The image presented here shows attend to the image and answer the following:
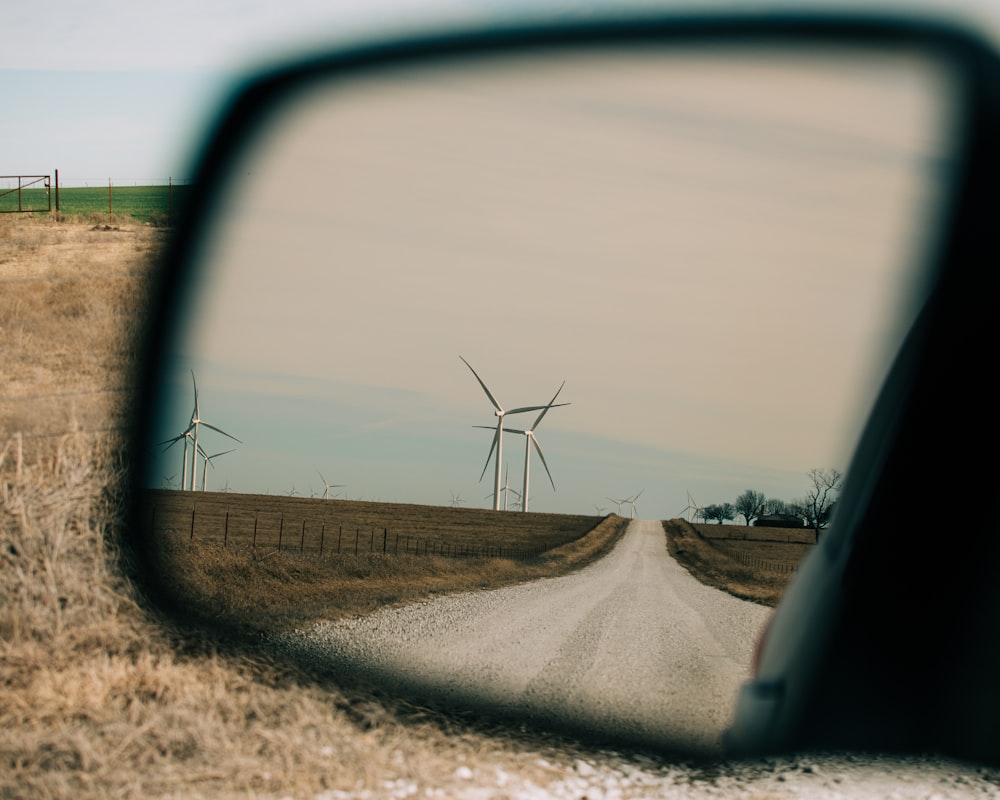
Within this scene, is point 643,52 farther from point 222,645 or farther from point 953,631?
point 222,645

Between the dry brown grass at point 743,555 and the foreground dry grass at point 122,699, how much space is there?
4.60 ft

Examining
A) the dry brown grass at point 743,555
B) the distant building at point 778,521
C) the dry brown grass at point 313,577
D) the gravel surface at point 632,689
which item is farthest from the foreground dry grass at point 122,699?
the distant building at point 778,521

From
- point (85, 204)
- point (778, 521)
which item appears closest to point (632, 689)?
point (778, 521)

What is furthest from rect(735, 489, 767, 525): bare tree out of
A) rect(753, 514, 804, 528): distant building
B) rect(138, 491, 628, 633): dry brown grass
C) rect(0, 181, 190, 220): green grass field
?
rect(0, 181, 190, 220): green grass field

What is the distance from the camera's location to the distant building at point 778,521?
6.32 feet

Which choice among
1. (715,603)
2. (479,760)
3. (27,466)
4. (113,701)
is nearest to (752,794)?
(715,603)

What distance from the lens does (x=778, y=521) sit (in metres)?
1.96

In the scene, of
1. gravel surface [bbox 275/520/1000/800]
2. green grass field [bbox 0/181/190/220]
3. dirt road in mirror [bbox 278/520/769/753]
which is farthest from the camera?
green grass field [bbox 0/181/190/220]

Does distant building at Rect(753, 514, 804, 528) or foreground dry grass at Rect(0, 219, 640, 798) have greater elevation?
distant building at Rect(753, 514, 804, 528)

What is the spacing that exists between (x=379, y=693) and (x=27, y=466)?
104 inches

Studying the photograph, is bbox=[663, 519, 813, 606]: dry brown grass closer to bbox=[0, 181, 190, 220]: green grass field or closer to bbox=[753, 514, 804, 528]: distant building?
bbox=[753, 514, 804, 528]: distant building

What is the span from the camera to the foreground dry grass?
3910mm

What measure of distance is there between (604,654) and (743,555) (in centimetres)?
266

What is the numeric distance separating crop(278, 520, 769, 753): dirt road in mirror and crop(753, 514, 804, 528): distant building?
12.9 inches
